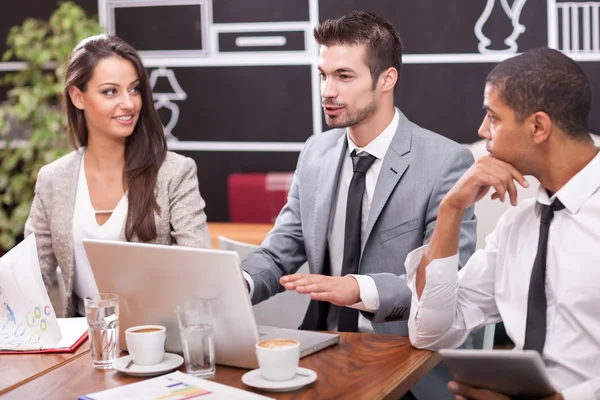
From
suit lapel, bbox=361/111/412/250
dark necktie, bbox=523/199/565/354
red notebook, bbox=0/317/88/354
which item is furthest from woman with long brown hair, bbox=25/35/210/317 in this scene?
dark necktie, bbox=523/199/565/354

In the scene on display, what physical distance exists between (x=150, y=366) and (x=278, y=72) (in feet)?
10.2

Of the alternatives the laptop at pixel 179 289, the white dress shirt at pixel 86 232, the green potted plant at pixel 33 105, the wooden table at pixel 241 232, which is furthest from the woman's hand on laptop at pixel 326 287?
the green potted plant at pixel 33 105

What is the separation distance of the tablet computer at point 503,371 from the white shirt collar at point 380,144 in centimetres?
102

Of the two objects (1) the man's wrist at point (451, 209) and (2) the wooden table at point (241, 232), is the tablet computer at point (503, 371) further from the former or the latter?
(2) the wooden table at point (241, 232)

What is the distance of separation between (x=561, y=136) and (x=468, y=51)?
2.64 meters

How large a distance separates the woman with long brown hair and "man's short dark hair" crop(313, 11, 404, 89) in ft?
2.05

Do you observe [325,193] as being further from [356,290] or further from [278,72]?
[278,72]

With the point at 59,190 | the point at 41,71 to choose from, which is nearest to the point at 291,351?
the point at 59,190

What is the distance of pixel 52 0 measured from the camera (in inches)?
203

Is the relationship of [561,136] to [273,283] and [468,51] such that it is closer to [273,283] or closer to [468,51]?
[273,283]

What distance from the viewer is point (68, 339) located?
2020 millimetres

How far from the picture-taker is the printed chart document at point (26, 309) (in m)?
1.96

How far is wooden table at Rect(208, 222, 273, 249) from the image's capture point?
12.9ft

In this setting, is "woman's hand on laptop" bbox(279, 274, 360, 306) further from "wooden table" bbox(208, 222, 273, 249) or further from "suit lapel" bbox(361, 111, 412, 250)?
"wooden table" bbox(208, 222, 273, 249)
